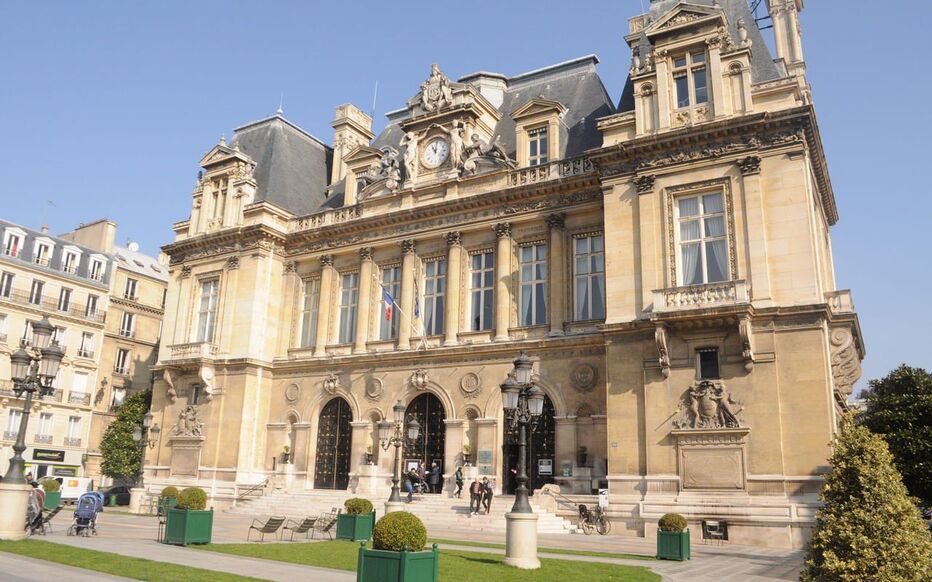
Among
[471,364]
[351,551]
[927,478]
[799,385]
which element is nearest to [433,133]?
[471,364]

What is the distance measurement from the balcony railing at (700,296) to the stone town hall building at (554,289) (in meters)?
0.07

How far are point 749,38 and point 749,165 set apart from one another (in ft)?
19.1

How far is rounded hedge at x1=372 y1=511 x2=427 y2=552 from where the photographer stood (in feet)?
35.0

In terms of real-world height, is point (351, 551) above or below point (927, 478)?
below

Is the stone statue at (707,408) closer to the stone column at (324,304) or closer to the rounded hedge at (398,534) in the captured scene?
the rounded hedge at (398,534)

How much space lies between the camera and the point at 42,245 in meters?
47.3

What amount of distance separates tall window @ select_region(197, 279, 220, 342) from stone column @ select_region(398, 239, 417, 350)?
9.72m

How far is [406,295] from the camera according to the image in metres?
32.0

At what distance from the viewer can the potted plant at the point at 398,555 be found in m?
10.1

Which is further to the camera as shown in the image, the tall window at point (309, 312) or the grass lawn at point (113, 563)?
the tall window at point (309, 312)

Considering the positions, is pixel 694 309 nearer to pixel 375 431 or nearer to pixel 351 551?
pixel 351 551

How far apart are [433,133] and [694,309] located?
1544 cm

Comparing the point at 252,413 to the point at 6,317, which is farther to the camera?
the point at 6,317

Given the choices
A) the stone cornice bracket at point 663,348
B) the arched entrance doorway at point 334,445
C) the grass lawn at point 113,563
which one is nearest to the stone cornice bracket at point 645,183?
the stone cornice bracket at point 663,348
